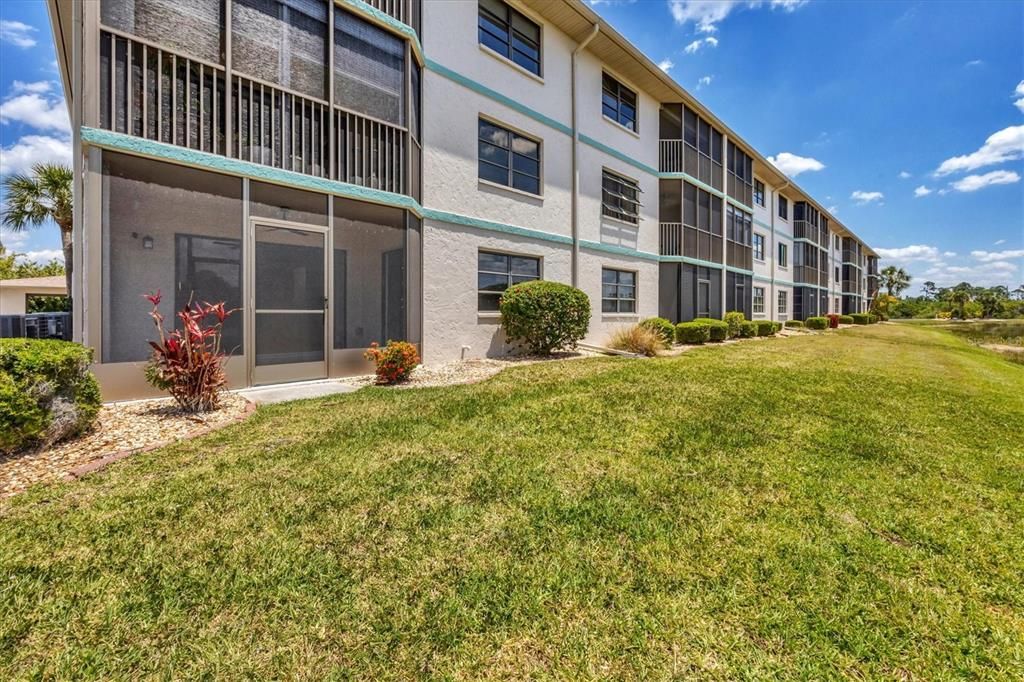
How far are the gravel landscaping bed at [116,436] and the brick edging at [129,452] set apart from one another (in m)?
0.01

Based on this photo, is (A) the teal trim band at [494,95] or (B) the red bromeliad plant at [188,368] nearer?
(B) the red bromeliad plant at [188,368]

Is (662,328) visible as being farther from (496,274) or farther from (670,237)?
(496,274)

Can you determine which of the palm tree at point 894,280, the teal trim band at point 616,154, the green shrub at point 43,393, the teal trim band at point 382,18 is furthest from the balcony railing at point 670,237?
the palm tree at point 894,280

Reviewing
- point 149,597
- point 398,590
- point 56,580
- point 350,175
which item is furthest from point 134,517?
point 350,175

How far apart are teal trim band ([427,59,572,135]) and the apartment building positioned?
47 millimetres

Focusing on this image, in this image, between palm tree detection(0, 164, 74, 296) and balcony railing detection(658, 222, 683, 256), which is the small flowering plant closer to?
balcony railing detection(658, 222, 683, 256)

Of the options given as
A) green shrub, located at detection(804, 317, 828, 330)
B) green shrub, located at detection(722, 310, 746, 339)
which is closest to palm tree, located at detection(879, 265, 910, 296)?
green shrub, located at detection(804, 317, 828, 330)

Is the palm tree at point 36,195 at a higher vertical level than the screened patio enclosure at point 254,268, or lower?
higher

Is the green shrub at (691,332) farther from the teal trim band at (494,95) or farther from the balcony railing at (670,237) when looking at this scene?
the teal trim band at (494,95)

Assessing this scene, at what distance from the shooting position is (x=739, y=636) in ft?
6.91

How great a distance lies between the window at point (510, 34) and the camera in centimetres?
1153

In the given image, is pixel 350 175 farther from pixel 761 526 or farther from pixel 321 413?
pixel 761 526

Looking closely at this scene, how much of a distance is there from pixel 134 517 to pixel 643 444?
14.8 feet

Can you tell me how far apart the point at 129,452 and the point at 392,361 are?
4.02 m
